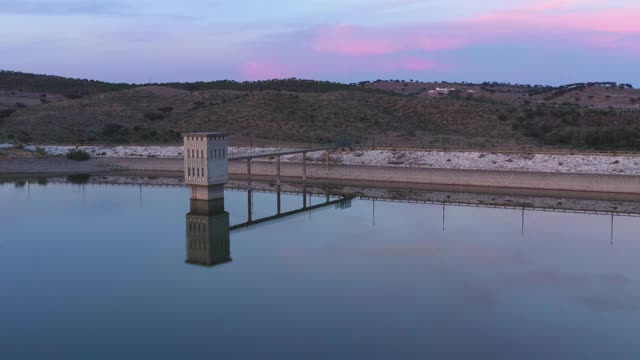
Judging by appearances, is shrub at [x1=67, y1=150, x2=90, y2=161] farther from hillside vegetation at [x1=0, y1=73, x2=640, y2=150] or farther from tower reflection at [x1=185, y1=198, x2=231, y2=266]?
tower reflection at [x1=185, y1=198, x2=231, y2=266]

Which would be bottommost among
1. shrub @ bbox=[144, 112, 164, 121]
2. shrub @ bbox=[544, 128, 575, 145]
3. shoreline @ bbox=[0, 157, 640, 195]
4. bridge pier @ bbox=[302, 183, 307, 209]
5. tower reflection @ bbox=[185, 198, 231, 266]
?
tower reflection @ bbox=[185, 198, 231, 266]

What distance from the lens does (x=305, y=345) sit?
15.7 metres

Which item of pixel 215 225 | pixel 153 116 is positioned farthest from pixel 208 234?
pixel 153 116

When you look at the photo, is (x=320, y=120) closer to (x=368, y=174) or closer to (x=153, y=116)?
(x=153, y=116)

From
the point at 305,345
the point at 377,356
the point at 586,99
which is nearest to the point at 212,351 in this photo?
the point at 305,345

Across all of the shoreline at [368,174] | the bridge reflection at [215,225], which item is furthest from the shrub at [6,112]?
the bridge reflection at [215,225]

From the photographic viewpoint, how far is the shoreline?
132ft

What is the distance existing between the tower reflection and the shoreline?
14.2 meters

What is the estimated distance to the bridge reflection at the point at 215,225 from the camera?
2548cm

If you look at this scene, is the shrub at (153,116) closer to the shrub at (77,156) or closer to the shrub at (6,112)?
the shrub at (6,112)

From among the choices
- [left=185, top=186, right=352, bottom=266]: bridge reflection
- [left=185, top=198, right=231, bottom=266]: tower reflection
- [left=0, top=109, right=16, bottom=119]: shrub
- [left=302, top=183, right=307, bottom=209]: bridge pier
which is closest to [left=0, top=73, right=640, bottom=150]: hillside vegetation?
[left=0, top=109, right=16, bottom=119]: shrub

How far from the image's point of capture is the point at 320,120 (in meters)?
79.2

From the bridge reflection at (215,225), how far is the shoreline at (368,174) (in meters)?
6.60

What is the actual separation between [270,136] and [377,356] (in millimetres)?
56551
